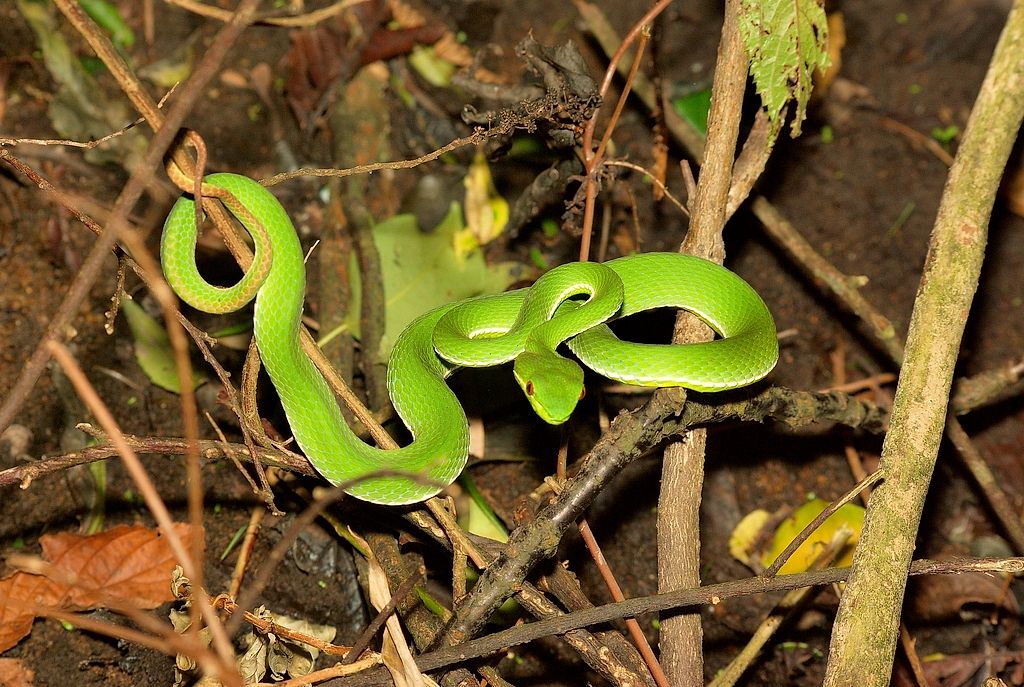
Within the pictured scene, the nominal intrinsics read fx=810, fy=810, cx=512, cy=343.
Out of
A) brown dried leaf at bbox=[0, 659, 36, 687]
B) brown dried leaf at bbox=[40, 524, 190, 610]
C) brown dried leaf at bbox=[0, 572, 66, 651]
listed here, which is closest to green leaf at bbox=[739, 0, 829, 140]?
brown dried leaf at bbox=[40, 524, 190, 610]

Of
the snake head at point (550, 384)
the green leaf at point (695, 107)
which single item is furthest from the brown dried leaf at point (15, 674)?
the green leaf at point (695, 107)

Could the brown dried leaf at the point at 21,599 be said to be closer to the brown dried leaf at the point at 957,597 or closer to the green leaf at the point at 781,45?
the green leaf at the point at 781,45

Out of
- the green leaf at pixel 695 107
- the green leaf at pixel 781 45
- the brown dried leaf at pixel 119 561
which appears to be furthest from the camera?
the green leaf at pixel 695 107

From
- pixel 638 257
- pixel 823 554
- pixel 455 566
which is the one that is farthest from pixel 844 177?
pixel 455 566

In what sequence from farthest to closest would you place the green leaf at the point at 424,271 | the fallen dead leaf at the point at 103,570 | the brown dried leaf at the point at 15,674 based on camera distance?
the green leaf at the point at 424,271 < the fallen dead leaf at the point at 103,570 < the brown dried leaf at the point at 15,674

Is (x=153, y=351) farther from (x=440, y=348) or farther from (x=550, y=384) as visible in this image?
(x=550, y=384)

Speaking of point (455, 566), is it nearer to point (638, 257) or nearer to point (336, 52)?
point (638, 257)

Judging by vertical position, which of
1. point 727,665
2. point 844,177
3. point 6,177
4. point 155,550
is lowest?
point 727,665
